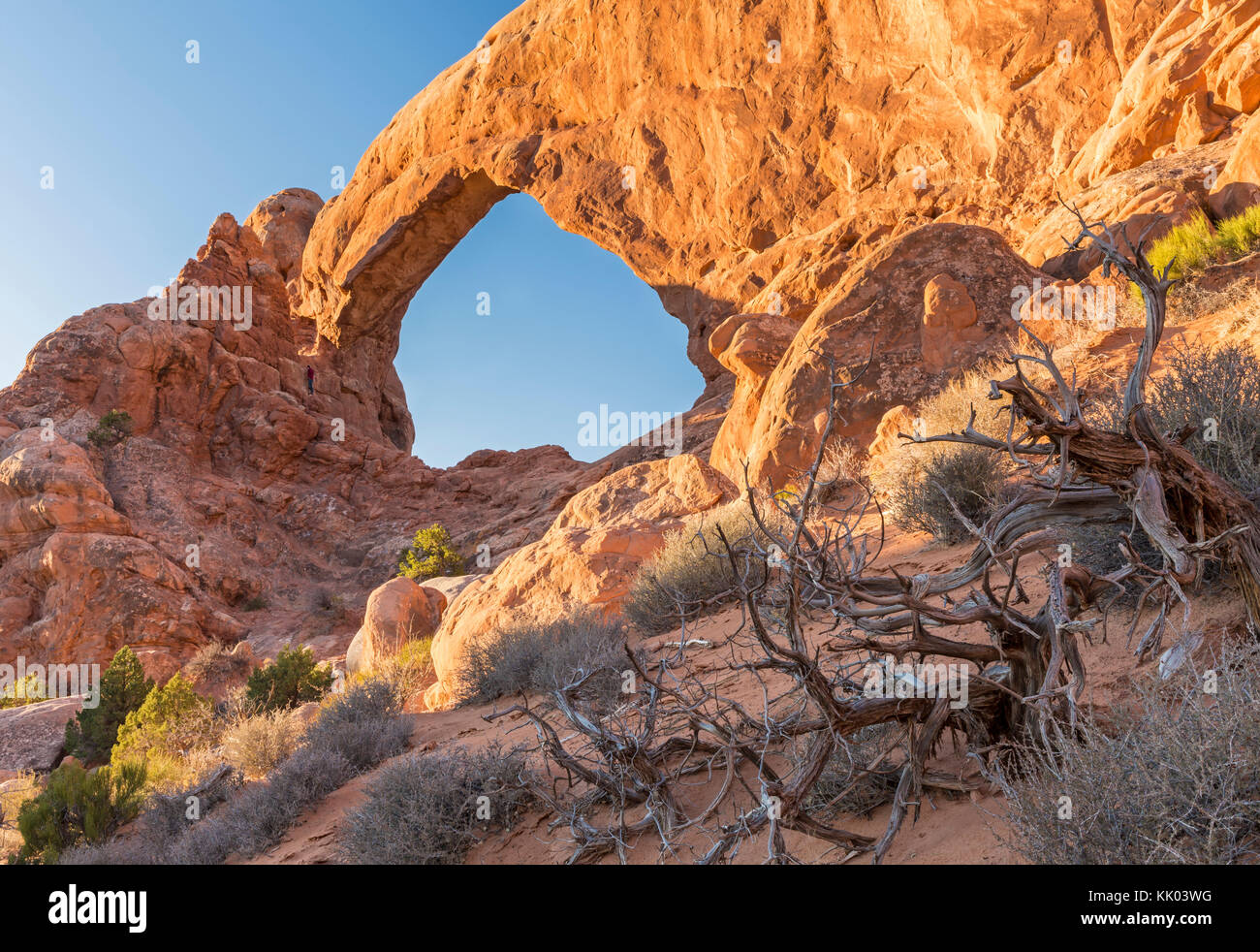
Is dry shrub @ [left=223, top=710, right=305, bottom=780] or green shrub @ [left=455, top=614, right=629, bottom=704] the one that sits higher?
green shrub @ [left=455, top=614, right=629, bottom=704]

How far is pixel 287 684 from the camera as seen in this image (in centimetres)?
1009

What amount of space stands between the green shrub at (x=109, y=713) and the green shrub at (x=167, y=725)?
0.64 metres

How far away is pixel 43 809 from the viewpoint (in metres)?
6.71

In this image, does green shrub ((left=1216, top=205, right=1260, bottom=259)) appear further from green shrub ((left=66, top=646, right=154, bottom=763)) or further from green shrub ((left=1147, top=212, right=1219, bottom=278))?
green shrub ((left=66, top=646, right=154, bottom=763))

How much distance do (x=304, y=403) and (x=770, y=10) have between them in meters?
20.7

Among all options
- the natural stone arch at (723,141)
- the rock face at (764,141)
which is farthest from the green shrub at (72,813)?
the natural stone arch at (723,141)

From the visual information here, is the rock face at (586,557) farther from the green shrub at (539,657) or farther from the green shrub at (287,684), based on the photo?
the green shrub at (287,684)

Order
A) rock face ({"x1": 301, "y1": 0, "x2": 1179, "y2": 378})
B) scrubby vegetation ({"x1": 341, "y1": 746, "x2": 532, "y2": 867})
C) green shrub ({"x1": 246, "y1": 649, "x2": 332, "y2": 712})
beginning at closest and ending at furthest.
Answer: scrubby vegetation ({"x1": 341, "y1": 746, "x2": 532, "y2": 867}), green shrub ({"x1": 246, "y1": 649, "x2": 332, "y2": 712}), rock face ({"x1": 301, "y1": 0, "x2": 1179, "y2": 378})

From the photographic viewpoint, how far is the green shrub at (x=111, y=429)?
22.4 m

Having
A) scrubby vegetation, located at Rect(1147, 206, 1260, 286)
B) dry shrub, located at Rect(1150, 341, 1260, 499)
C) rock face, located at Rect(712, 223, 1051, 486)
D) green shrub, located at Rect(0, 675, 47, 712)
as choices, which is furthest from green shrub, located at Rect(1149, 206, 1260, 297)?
green shrub, located at Rect(0, 675, 47, 712)

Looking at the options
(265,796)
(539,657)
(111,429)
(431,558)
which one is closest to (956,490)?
(539,657)

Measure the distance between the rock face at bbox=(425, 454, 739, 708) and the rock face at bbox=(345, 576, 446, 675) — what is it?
191 centimetres

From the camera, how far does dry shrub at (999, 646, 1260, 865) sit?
69.4 inches

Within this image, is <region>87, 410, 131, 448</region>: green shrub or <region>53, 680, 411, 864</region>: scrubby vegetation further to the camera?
<region>87, 410, 131, 448</region>: green shrub
